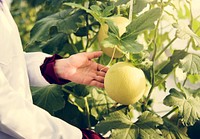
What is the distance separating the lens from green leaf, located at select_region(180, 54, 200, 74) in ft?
3.26

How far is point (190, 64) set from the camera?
100 centimetres

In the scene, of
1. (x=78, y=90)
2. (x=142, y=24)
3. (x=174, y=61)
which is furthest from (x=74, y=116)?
(x=142, y=24)

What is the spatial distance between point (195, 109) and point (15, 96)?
43cm

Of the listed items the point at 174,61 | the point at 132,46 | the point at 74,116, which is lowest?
the point at 74,116

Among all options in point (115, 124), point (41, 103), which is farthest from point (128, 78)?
point (41, 103)

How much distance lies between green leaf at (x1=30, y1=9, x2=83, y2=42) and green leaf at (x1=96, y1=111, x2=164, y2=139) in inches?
10.1

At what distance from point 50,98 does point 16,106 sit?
0.39 metres

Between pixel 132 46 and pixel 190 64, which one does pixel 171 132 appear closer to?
pixel 190 64

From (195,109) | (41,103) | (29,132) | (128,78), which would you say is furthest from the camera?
(41,103)

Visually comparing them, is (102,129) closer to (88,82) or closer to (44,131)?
(88,82)

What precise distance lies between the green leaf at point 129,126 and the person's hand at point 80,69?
0.08 metres

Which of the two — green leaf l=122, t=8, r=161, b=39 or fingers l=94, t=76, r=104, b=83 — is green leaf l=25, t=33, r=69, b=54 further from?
green leaf l=122, t=8, r=161, b=39

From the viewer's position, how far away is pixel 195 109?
994 mm

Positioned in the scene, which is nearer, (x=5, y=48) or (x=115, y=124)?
(x=5, y=48)
